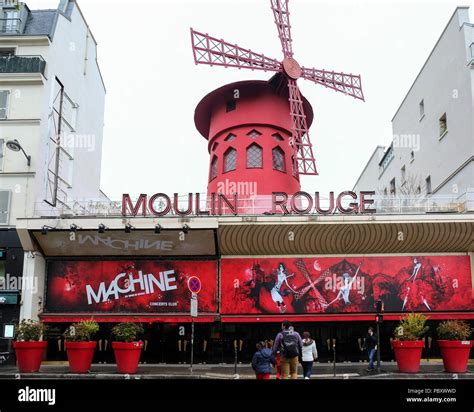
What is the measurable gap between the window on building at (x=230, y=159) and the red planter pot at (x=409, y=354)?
29.3ft

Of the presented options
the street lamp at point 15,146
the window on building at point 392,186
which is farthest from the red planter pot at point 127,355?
the window on building at point 392,186

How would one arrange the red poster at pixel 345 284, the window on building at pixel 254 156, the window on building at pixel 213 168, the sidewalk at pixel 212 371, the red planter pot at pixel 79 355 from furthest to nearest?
1. the window on building at pixel 213 168
2. the window on building at pixel 254 156
3. the red poster at pixel 345 284
4. the red planter pot at pixel 79 355
5. the sidewalk at pixel 212 371

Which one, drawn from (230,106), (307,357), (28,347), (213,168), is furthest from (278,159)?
(28,347)

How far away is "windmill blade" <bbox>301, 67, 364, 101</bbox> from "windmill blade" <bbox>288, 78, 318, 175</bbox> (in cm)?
167

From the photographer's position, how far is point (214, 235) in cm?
1692

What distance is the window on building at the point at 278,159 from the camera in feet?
65.9

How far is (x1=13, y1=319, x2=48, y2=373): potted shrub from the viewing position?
14594 millimetres

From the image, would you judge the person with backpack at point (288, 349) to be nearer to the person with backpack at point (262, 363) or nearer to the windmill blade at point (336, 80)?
the person with backpack at point (262, 363)

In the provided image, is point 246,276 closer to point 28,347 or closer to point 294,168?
point 294,168

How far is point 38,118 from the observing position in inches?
722

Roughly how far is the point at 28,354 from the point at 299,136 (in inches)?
463

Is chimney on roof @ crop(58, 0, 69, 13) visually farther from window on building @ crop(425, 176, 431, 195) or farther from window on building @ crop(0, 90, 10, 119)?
window on building @ crop(425, 176, 431, 195)

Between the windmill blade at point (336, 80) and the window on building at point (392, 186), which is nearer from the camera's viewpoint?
the windmill blade at point (336, 80)
